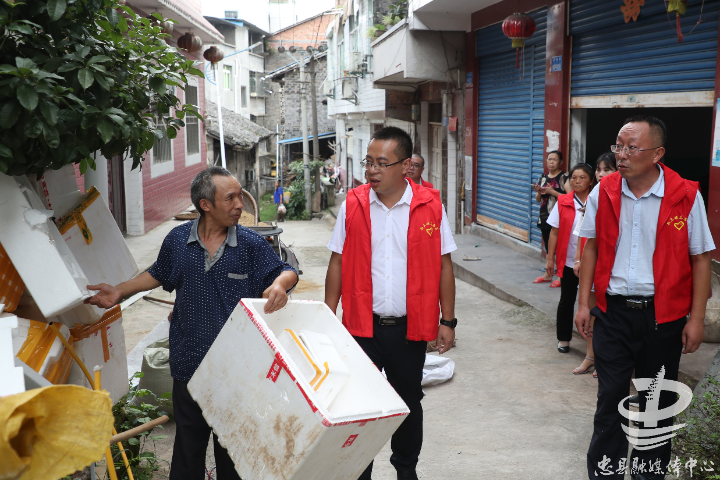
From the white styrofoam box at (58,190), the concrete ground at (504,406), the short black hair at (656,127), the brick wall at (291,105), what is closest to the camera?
the white styrofoam box at (58,190)

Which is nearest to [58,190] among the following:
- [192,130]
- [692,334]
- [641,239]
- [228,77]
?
[641,239]

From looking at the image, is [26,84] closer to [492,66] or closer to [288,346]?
[288,346]

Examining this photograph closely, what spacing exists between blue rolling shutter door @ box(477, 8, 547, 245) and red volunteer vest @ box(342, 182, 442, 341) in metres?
6.72

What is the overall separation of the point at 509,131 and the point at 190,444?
8.74 metres

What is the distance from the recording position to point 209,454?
3998 millimetres

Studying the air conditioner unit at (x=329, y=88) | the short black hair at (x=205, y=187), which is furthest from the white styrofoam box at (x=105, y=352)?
the air conditioner unit at (x=329, y=88)

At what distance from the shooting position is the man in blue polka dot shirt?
2939mm

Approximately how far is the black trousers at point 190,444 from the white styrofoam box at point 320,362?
0.56 m

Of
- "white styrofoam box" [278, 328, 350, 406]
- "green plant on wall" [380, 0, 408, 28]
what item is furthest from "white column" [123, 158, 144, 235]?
"white styrofoam box" [278, 328, 350, 406]

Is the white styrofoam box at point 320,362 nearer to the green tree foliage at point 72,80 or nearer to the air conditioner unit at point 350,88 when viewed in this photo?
the green tree foliage at point 72,80

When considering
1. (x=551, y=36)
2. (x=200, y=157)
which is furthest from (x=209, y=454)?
(x=200, y=157)

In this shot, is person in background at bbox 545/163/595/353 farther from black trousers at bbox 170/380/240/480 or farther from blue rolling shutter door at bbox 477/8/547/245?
blue rolling shutter door at bbox 477/8/547/245

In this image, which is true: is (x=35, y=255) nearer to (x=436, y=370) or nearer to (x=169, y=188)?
(x=436, y=370)

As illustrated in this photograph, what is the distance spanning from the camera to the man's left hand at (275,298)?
2.62 m
